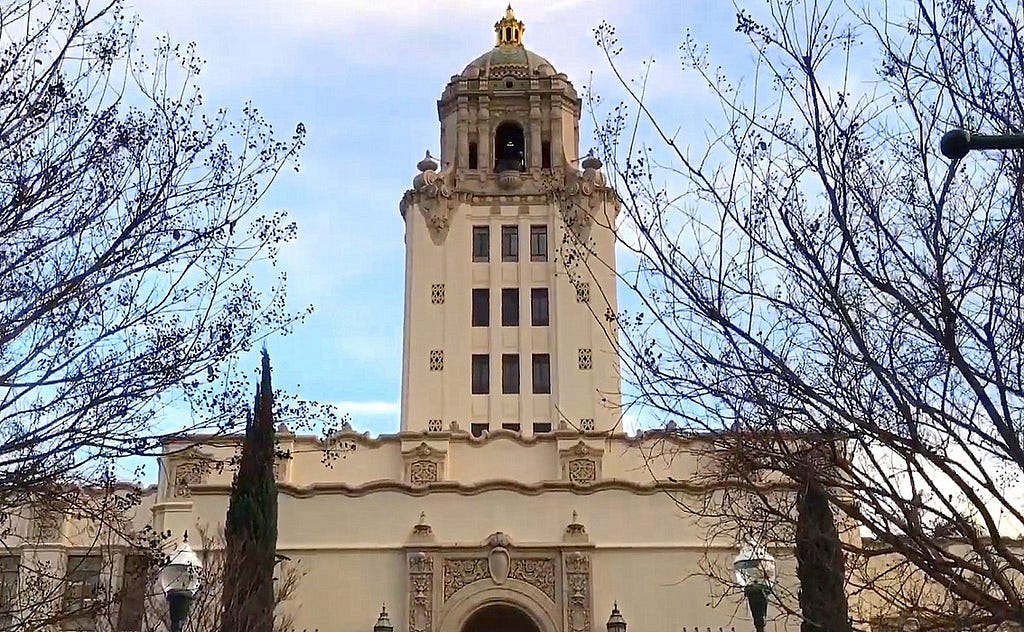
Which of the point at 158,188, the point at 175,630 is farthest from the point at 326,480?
the point at 158,188

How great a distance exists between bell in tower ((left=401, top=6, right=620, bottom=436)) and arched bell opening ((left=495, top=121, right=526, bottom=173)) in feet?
0.15

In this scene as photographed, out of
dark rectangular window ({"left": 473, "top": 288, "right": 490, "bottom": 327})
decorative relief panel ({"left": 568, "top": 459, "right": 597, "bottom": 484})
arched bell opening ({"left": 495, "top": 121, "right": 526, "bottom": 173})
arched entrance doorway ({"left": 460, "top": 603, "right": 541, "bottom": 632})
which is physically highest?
arched bell opening ({"left": 495, "top": 121, "right": 526, "bottom": 173})

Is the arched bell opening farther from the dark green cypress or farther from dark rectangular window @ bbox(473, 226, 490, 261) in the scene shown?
the dark green cypress

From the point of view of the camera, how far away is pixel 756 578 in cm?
1184

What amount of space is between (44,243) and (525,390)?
2535 centimetres

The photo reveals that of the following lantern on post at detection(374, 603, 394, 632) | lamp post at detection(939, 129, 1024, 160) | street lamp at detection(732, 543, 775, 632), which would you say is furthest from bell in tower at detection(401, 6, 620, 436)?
lamp post at detection(939, 129, 1024, 160)

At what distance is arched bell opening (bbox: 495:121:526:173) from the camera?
37.7 metres

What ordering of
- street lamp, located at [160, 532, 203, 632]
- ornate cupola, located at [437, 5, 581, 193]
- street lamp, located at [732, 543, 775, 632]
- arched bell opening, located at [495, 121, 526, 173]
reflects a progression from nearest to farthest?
street lamp, located at [160, 532, 203, 632]
street lamp, located at [732, 543, 775, 632]
ornate cupola, located at [437, 5, 581, 193]
arched bell opening, located at [495, 121, 526, 173]

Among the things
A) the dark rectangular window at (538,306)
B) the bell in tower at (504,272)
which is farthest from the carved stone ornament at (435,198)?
the dark rectangular window at (538,306)

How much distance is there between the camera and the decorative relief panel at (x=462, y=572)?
25891mm

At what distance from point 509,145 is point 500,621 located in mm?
16499

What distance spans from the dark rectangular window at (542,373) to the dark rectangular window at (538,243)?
3.23 m

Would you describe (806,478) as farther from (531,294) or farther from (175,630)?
(531,294)

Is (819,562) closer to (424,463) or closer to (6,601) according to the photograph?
(6,601)
